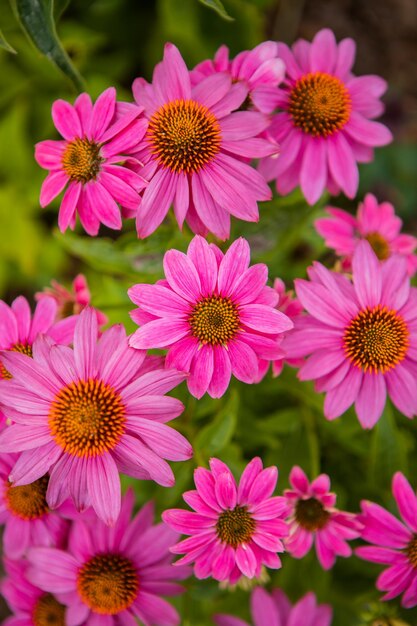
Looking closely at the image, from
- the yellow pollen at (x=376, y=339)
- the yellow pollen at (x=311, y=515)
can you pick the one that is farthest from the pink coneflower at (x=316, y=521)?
the yellow pollen at (x=376, y=339)

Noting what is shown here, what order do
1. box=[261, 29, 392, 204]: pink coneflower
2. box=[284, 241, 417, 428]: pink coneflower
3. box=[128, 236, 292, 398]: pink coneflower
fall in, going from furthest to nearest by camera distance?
box=[261, 29, 392, 204]: pink coneflower, box=[284, 241, 417, 428]: pink coneflower, box=[128, 236, 292, 398]: pink coneflower

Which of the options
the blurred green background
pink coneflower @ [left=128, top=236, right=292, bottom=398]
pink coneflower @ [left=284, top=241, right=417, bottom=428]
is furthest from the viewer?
the blurred green background

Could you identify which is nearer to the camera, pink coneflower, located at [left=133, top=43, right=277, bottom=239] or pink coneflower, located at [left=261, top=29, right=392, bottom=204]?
pink coneflower, located at [left=133, top=43, right=277, bottom=239]

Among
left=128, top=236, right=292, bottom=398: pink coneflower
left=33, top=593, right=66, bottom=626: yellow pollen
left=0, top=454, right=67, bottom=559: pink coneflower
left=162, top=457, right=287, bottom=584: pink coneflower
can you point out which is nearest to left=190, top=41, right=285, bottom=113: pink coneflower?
left=128, top=236, right=292, bottom=398: pink coneflower

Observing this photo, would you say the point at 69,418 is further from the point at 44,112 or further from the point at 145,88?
the point at 44,112

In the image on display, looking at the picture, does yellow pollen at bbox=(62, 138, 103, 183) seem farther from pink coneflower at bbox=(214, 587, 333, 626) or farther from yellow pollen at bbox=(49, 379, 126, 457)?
pink coneflower at bbox=(214, 587, 333, 626)

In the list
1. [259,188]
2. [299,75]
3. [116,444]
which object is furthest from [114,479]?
[299,75]

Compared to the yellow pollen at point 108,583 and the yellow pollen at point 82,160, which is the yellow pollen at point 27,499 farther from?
the yellow pollen at point 82,160
